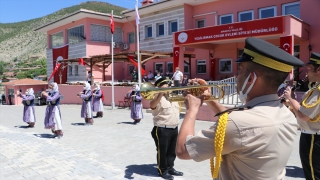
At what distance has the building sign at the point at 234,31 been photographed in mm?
12891

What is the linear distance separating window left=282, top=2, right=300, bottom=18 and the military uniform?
556 inches

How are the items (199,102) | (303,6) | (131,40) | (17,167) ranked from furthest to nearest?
(131,40) < (303,6) < (17,167) < (199,102)

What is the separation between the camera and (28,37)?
4542 inches

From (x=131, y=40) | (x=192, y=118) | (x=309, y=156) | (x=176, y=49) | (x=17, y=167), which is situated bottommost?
(x=17, y=167)

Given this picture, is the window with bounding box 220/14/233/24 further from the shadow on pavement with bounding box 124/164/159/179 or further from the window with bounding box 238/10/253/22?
the shadow on pavement with bounding box 124/164/159/179

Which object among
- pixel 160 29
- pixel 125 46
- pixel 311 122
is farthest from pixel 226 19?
pixel 311 122

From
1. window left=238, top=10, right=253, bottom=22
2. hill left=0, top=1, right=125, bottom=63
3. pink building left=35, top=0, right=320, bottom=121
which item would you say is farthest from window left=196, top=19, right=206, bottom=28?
hill left=0, top=1, right=125, bottom=63

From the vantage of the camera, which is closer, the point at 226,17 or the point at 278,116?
the point at 278,116

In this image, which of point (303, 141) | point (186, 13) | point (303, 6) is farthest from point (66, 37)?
point (303, 141)

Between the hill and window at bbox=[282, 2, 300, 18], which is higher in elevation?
the hill

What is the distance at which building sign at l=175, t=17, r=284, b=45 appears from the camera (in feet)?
42.3

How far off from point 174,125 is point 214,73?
1454 centimetres

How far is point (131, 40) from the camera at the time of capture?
85.8ft

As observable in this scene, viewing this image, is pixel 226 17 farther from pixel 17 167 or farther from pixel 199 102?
pixel 199 102
